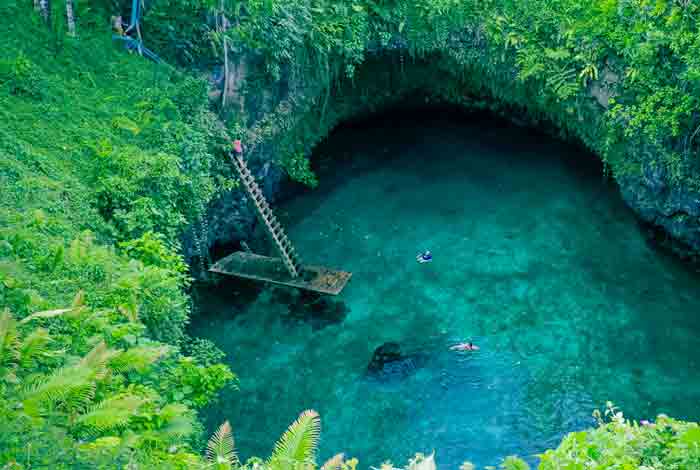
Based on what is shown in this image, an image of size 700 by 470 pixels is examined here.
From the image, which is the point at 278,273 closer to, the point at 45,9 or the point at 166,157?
the point at 166,157

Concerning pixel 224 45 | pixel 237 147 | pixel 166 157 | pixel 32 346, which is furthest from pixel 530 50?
pixel 32 346

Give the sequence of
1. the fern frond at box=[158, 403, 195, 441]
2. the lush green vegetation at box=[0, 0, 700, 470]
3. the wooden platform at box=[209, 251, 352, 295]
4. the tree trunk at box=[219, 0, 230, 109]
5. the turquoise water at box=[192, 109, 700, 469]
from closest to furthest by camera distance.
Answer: the lush green vegetation at box=[0, 0, 700, 470]
the fern frond at box=[158, 403, 195, 441]
the turquoise water at box=[192, 109, 700, 469]
the wooden platform at box=[209, 251, 352, 295]
the tree trunk at box=[219, 0, 230, 109]

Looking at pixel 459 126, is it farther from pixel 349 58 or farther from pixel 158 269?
pixel 158 269

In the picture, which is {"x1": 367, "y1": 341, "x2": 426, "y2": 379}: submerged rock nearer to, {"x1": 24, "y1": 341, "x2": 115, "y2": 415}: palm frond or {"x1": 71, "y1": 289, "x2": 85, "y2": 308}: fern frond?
{"x1": 71, "y1": 289, "x2": 85, "y2": 308}: fern frond

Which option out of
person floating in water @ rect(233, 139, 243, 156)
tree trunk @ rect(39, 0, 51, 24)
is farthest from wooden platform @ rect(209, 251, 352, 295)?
tree trunk @ rect(39, 0, 51, 24)

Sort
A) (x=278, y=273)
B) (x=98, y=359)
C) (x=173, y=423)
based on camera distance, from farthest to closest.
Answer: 1. (x=278, y=273)
2. (x=173, y=423)
3. (x=98, y=359)

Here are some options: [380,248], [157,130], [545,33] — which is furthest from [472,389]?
[545,33]

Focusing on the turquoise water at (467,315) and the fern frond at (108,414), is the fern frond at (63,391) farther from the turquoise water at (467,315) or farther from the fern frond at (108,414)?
the turquoise water at (467,315)
